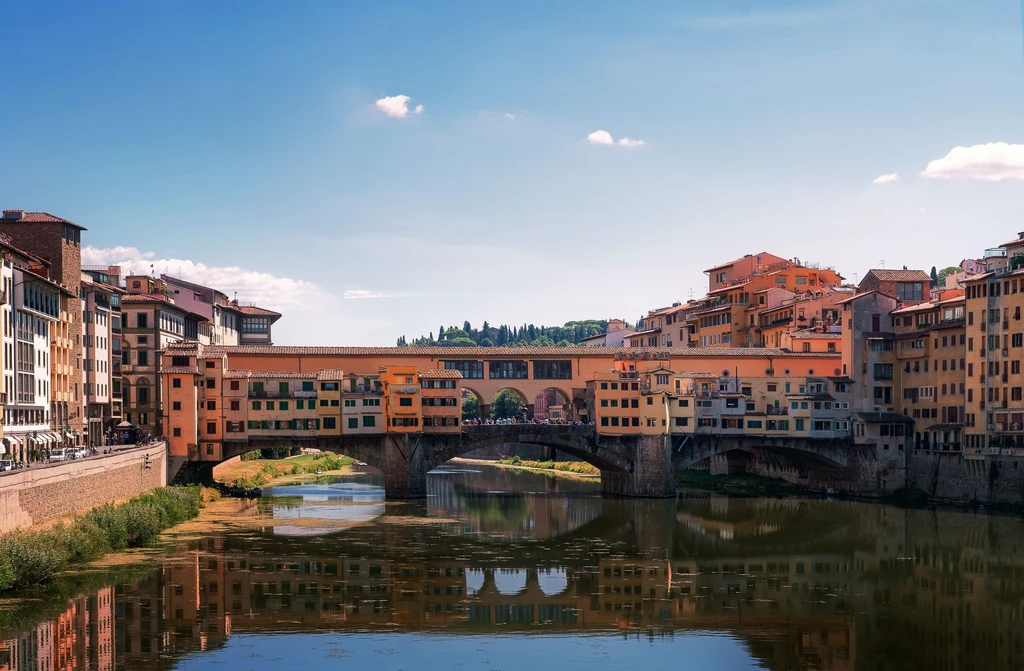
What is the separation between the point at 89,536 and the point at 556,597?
59.7ft

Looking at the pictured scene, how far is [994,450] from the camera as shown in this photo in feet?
234

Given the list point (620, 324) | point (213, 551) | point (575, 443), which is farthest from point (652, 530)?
point (620, 324)

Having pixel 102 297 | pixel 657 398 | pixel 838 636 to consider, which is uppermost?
pixel 102 297

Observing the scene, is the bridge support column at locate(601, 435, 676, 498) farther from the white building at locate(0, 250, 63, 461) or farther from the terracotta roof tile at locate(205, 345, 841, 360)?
the white building at locate(0, 250, 63, 461)

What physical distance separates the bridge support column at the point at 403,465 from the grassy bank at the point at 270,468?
11718 millimetres

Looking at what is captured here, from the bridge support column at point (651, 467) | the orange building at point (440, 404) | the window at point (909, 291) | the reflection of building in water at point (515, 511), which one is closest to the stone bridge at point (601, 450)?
the bridge support column at point (651, 467)

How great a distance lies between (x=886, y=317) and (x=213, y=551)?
48078 millimetres

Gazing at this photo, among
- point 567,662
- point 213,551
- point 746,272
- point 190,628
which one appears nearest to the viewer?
point 567,662

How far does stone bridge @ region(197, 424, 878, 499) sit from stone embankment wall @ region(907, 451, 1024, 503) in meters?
2.93

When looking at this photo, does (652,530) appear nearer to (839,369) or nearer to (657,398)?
(657,398)

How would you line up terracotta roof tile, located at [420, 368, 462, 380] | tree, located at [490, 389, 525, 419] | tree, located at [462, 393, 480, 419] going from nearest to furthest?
1. terracotta roof tile, located at [420, 368, 462, 380]
2. tree, located at [490, 389, 525, 419]
3. tree, located at [462, 393, 480, 419]

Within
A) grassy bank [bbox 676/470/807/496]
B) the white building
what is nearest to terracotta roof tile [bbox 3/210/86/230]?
the white building

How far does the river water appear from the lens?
36.7 m

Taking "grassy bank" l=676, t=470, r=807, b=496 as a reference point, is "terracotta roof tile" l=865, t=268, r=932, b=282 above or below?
above
